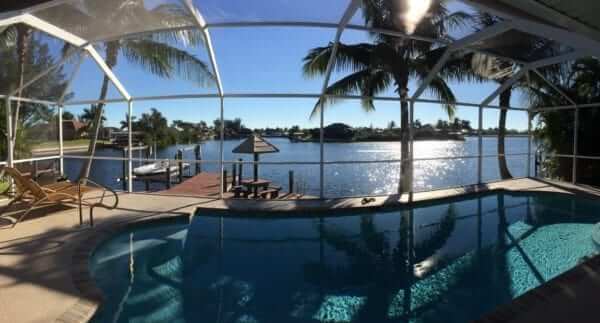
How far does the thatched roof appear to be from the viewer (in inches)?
363

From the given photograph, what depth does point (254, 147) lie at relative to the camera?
926cm

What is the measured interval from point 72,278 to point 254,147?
251 inches

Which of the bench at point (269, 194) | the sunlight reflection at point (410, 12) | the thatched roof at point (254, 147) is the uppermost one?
the sunlight reflection at point (410, 12)

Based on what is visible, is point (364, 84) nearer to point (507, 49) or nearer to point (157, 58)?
point (507, 49)

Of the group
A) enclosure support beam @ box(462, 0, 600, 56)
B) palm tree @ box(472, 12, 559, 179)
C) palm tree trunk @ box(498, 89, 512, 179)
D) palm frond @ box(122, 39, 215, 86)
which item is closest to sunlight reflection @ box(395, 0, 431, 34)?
enclosure support beam @ box(462, 0, 600, 56)

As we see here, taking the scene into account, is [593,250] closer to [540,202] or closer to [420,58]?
[540,202]

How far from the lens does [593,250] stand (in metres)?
4.54

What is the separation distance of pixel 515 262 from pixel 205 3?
5646 millimetres

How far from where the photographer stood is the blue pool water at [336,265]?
121 inches

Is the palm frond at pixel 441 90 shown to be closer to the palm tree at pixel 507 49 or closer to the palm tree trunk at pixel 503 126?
the palm tree at pixel 507 49

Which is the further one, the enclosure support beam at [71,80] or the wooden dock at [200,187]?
the wooden dock at [200,187]

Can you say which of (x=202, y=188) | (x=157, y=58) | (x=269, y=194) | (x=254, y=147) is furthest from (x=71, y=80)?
(x=269, y=194)

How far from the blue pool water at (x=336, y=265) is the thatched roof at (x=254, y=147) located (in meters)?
3.52

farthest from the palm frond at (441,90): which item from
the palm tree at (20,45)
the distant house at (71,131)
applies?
the distant house at (71,131)
